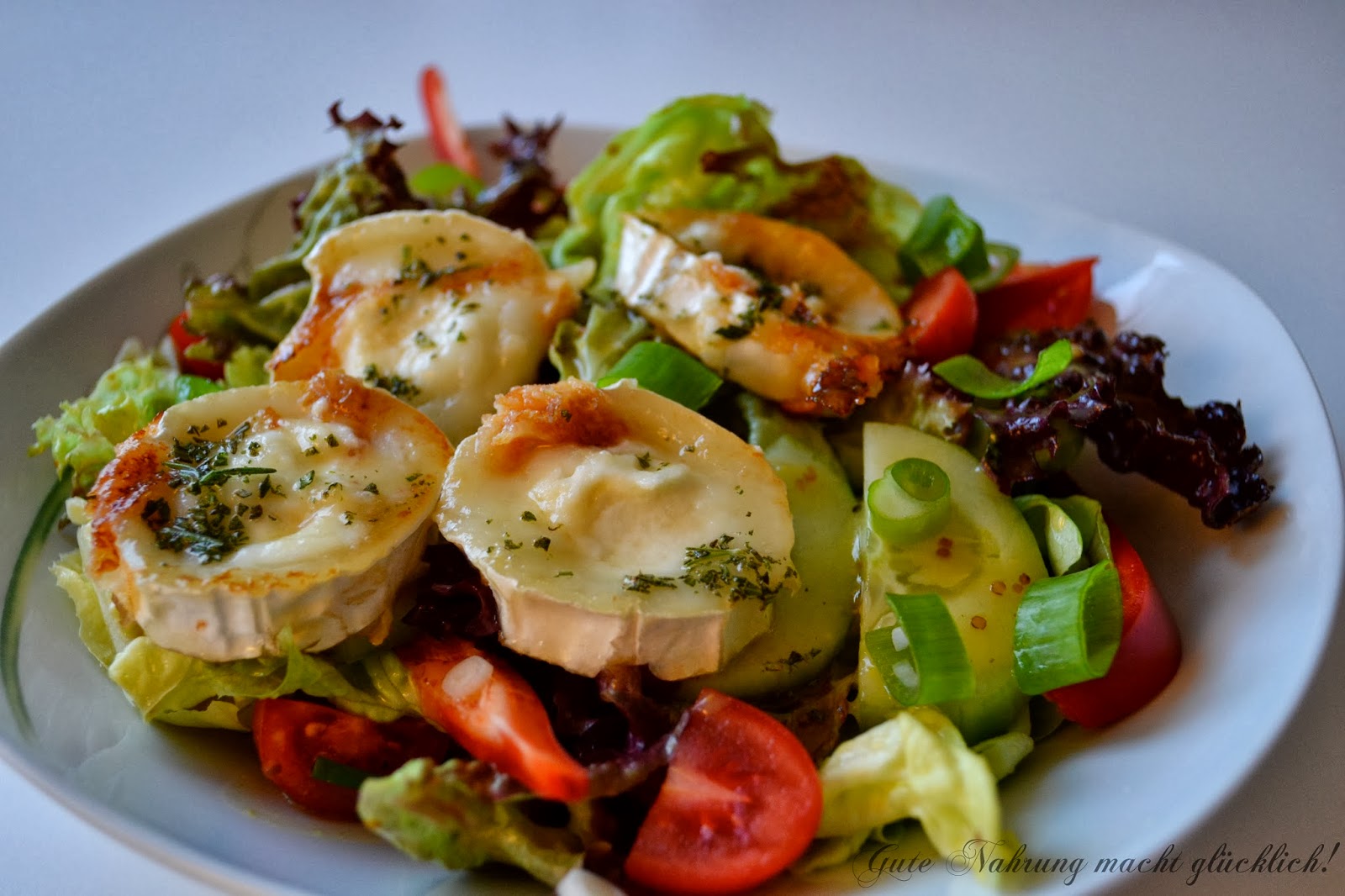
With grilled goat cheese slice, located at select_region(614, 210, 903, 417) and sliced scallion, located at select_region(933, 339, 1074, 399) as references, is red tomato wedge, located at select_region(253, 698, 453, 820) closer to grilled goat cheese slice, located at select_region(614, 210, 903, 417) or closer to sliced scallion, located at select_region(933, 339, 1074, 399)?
grilled goat cheese slice, located at select_region(614, 210, 903, 417)

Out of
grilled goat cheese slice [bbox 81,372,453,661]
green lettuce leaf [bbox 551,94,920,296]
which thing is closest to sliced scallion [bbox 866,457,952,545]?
grilled goat cheese slice [bbox 81,372,453,661]

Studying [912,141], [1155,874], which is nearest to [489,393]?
[1155,874]

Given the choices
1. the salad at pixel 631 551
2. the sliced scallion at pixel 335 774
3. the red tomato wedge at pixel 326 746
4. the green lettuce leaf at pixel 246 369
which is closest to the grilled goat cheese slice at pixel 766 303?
the salad at pixel 631 551

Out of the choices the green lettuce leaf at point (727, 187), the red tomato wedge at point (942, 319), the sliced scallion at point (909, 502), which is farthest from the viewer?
the green lettuce leaf at point (727, 187)

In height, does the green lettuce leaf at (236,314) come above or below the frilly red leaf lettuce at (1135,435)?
below

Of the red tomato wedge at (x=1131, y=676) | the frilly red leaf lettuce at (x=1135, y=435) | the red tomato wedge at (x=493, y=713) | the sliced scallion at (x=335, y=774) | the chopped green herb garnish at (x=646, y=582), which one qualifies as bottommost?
the sliced scallion at (x=335, y=774)

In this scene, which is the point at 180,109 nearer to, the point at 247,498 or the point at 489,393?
the point at 489,393

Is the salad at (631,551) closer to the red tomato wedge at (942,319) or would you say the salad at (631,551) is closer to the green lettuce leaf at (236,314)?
the red tomato wedge at (942,319)

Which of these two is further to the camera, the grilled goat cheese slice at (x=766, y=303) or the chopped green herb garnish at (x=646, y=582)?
the grilled goat cheese slice at (x=766, y=303)
